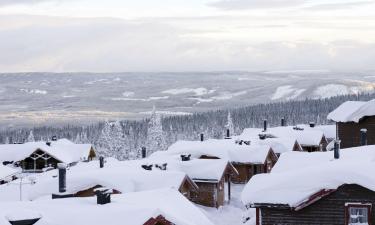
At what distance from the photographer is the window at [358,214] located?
2080cm

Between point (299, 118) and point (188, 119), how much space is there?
3832 centimetres

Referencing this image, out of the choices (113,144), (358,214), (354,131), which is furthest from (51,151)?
(358,214)

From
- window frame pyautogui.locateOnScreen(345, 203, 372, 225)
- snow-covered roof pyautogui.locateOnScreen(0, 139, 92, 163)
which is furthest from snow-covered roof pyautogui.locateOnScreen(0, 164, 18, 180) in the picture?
window frame pyautogui.locateOnScreen(345, 203, 372, 225)

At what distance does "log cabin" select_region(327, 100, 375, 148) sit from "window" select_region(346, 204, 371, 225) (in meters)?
17.4

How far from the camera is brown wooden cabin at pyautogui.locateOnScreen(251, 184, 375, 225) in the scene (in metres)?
20.8

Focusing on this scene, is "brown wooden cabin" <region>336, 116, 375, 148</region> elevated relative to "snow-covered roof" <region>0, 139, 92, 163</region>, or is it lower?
elevated

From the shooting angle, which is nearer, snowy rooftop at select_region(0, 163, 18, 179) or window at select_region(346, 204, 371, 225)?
window at select_region(346, 204, 371, 225)

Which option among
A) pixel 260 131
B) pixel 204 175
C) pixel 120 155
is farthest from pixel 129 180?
pixel 120 155

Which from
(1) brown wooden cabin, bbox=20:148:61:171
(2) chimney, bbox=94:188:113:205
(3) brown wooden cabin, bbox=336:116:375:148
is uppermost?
(3) brown wooden cabin, bbox=336:116:375:148

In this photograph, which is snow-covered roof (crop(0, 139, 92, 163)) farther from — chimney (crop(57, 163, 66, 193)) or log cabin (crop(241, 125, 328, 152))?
chimney (crop(57, 163, 66, 193))

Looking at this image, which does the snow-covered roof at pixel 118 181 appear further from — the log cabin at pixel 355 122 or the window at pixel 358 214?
the window at pixel 358 214

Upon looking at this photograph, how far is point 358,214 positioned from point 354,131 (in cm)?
2050

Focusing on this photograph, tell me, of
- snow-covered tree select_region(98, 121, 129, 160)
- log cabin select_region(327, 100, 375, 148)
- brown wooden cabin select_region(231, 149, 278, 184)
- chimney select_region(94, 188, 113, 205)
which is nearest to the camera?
chimney select_region(94, 188, 113, 205)

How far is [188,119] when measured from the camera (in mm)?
196500
